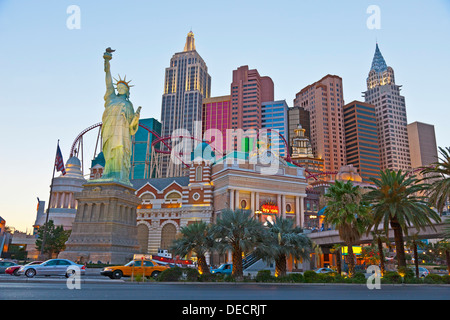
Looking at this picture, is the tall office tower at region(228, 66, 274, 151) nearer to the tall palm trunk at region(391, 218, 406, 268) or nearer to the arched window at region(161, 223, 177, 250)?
the arched window at region(161, 223, 177, 250)

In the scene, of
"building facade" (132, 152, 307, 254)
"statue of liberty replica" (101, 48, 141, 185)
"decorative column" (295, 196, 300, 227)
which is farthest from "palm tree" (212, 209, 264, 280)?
"decorative column" (295, 196, 300, 227)

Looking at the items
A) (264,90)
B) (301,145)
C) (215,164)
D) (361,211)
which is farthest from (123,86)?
(264,90)

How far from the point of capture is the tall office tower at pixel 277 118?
187375 mm

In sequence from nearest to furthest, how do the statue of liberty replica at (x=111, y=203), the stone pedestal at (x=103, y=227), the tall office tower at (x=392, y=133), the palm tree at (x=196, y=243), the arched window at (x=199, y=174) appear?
the palm tree at (x=196, y=243) < the stone pedestal at (x=103, y=227) < the statue of liberty replica at (x=111, y=203) < the arched window at (x=199, y=174) < the tall office tower at (x=392, y=133)

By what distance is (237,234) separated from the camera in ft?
99.3

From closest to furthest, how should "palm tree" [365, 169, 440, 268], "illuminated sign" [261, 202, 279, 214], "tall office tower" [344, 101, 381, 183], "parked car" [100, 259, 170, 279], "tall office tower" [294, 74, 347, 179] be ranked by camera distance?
"parked car" [100, 259, 170, 279]
"palm tree" [365, 169, 440, 268]
"illuminated sign" [261, 202, 279, 214]
"tall office tower" [344, 101, 381, 183]
"tall office tower" [294, 74, 347, 179]

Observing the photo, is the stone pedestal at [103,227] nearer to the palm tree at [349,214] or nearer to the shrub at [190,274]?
the shrub at [190,274]

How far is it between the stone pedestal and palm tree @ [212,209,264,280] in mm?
24357

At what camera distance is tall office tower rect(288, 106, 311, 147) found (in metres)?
195

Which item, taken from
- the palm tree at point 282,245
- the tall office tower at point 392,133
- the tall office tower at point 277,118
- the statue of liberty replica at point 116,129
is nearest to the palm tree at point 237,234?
the palm tree at point 282,245

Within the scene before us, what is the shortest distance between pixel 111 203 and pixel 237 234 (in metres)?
28.8

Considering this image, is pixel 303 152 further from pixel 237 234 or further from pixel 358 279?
pixel 237 234

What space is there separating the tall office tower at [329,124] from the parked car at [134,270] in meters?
162

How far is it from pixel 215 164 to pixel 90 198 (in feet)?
81.6
